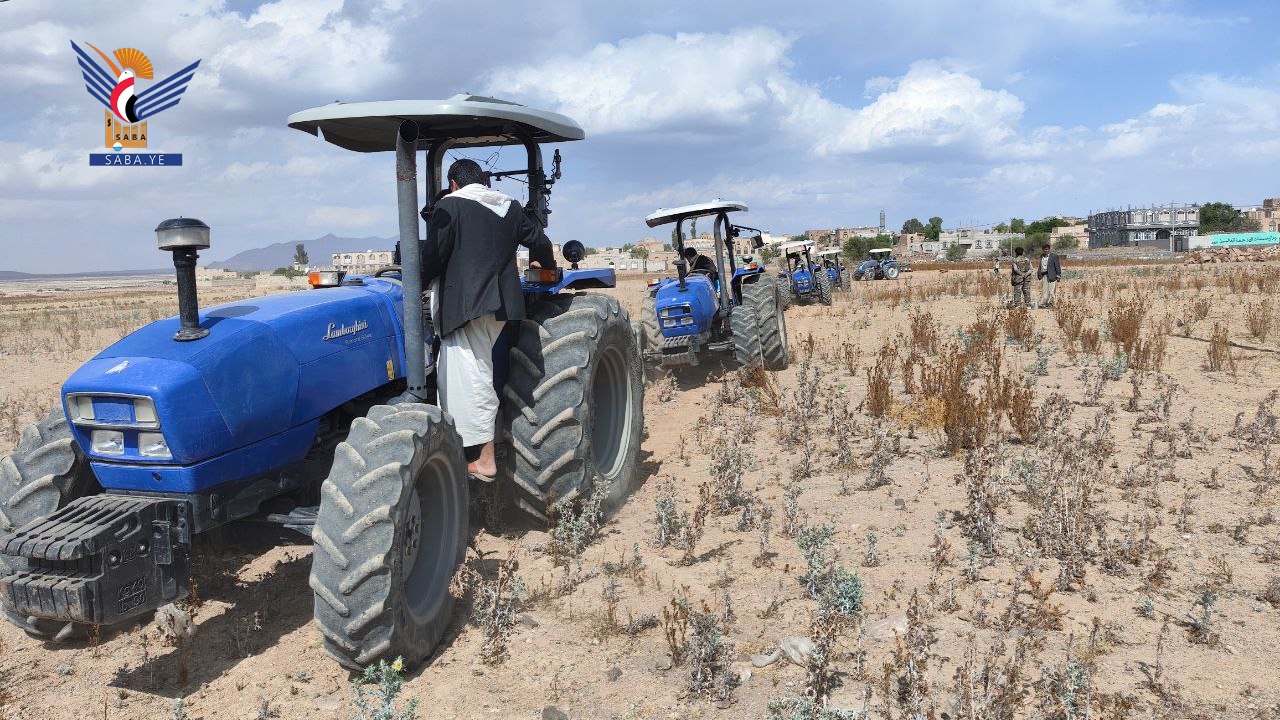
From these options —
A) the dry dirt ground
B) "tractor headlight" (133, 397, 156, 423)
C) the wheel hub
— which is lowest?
the dry dirt ground

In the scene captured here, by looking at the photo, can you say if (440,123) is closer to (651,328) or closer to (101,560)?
(101,560)

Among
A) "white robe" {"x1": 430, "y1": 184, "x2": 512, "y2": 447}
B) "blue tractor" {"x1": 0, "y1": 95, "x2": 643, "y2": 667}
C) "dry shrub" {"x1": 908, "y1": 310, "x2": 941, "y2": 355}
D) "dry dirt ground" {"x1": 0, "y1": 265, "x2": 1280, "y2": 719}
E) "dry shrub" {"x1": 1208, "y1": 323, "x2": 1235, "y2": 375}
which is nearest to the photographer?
"blue tractor" {"x1": 0, "y1": 95, "x2": 643, "y2": 667}

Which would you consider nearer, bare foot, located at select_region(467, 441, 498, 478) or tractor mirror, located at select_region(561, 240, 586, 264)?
bare foot, located at select_region(467, 441, 498, 478)

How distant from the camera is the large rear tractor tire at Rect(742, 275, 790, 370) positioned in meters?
10.8

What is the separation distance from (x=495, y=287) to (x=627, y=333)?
1.73m

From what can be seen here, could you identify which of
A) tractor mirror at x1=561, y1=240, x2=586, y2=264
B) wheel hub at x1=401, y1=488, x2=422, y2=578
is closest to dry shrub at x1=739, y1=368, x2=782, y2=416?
tractor mirror at x1=561, y1=240, x2=586, y2=264

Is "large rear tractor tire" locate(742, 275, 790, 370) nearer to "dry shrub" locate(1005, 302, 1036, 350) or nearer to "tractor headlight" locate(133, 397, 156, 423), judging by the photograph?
"dry shrub" locate(1005, 302, 1036, 350)

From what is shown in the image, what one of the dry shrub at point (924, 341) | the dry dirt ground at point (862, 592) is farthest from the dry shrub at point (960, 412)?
the dry shrub at point (924, 341)

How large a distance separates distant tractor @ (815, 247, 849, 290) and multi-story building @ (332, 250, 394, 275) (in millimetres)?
22174

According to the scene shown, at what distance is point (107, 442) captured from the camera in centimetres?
354

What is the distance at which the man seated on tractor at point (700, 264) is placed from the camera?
12.0 meters

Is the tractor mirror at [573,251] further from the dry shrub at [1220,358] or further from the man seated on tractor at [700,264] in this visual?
the dry shrub at [1220,358]

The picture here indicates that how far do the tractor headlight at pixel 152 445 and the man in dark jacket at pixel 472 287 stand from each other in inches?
56.0

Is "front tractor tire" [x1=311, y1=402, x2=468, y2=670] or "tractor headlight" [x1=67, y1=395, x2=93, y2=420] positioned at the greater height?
"tractor headlight" [x1=67, y1=395, x2=93, y2=420]
